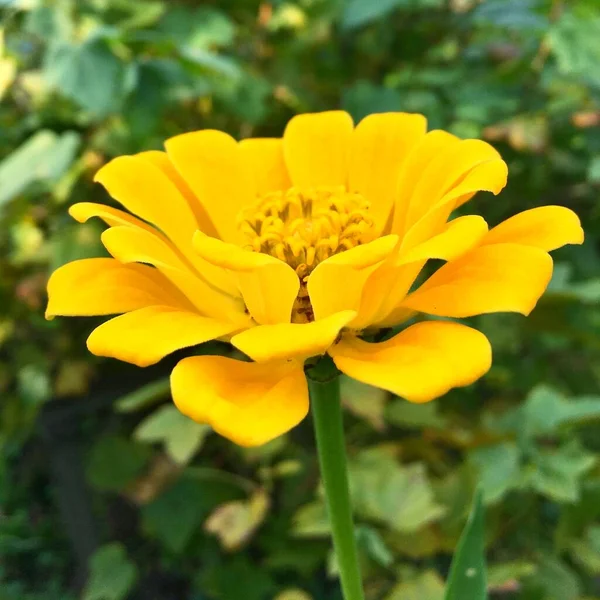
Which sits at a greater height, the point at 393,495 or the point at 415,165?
the point at 415,165

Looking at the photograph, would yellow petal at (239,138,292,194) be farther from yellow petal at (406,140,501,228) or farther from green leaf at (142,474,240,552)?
green leaf at (142,474,240,552)

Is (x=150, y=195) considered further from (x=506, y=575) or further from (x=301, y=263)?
(x=506, y=575)

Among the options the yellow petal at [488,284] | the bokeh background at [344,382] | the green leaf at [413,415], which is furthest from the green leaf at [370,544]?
the yellow petal at [488,284]

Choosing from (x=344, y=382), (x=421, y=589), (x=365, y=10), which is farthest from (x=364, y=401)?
(x=365, y=10)

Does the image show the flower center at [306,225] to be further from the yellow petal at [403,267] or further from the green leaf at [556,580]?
the green leaf at [556,580]

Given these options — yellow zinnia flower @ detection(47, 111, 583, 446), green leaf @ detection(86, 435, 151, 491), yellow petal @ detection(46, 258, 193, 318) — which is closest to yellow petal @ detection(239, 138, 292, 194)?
yellow zinnia flower @ detection(47, 111, 583, 446)

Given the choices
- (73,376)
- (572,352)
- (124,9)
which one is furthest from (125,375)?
(572,352)
